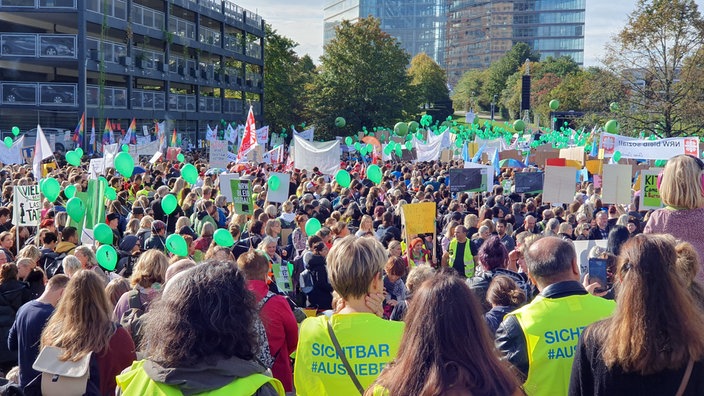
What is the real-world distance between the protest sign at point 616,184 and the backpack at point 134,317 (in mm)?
9665

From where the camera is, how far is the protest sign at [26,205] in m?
11.1

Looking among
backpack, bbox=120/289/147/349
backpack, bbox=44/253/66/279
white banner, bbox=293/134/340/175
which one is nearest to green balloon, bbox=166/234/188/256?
backpack, bbox=44/253/66/279

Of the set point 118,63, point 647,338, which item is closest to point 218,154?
point 647,338

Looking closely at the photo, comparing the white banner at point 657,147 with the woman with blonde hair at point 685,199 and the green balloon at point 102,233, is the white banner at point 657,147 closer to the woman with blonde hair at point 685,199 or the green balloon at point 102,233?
the green balloon at point 102,233

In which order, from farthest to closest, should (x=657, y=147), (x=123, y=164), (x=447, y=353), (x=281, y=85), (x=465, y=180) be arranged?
(x=281, y=85) < (x=657, y=147) < (x=465, y=180) < (x=123, y=164) < (x=447, y=353)

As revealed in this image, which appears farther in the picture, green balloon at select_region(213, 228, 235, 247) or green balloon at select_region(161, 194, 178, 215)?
green balloon at select_region(161, 194, 178, 215)

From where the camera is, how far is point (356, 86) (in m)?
61.3

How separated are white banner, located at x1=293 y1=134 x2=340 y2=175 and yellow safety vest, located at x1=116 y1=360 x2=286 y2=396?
51.9ft

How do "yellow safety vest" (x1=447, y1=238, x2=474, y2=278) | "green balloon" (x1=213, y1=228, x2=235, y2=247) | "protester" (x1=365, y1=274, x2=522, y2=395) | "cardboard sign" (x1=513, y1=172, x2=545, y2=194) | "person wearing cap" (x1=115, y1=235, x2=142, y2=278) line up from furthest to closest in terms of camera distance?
"cardboard sign" (x1=513, y1=172, x2=545, y2=194), "yellow safety vest" (x1=447, y1=238, x2=474, y2=278), "green balloon" (x1=213, y1=228, x2=235, y2=247), "person wearing cap" (x1=115, y1=235, x2=142, y2=278), "protester" (x1=365, y1=274, x2=522, y2=395)

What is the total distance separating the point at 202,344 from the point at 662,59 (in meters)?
45.3

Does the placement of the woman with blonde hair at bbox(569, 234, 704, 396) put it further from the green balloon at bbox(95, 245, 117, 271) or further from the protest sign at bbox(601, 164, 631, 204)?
the protest sign at bbox(601, 164, 631, 204)

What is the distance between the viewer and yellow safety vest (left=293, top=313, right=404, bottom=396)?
3855 mm

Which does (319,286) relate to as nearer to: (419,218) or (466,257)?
(466,257)

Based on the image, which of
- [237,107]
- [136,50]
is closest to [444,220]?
[136,50]
